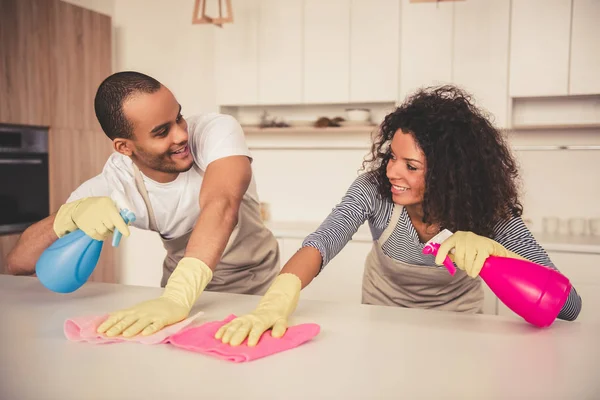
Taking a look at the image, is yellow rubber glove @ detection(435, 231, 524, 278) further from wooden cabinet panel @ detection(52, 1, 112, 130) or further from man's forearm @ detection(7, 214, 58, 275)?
wooden cabinet panel @ detection(52, 1, 112, 130)

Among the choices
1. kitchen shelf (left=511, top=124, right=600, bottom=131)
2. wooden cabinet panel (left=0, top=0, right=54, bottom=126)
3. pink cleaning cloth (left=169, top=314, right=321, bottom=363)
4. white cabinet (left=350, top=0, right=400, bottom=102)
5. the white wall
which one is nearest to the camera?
pink cleaning cloth (left=169, top=314, right=321, bottom=363)

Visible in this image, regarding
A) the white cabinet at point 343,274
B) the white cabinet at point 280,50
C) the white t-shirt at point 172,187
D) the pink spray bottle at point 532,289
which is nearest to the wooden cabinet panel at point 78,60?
the white cabinet at point 280,50

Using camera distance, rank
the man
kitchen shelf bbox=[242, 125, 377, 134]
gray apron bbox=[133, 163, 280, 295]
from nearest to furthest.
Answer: the man → gray apron bbox=[133, 163, 280, 295] → kitchen shelf bbox=[242, 125, 377, 134]

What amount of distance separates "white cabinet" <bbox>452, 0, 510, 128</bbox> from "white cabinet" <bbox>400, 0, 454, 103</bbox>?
0.17ft

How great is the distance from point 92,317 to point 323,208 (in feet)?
8.63

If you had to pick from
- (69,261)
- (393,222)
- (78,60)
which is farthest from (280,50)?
(69,261)

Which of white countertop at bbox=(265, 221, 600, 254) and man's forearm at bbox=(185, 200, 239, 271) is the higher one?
man's forearm at bbox=(185, 200, 239, 271)

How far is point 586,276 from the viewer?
2.76 meters

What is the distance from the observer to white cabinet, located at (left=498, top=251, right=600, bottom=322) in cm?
274

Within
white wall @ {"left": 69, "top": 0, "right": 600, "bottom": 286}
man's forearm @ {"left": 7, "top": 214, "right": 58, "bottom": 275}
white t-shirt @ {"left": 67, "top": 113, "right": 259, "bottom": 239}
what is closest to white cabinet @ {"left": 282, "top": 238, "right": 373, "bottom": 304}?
white wall @ {"left": 69, "top": 0, "right": 600, "bottom": 286}

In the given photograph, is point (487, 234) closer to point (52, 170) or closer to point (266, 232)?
point (266, 232)

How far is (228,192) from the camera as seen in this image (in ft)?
4.57

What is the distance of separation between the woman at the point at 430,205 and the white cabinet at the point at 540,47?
1.56 m

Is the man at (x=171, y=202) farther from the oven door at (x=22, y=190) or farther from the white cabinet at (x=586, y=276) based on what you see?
the white cabinet at (x=586, y=276)
